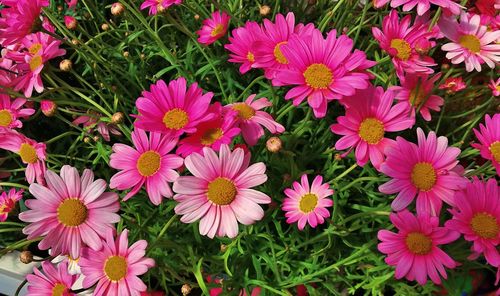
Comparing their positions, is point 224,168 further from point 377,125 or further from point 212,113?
point 377,125

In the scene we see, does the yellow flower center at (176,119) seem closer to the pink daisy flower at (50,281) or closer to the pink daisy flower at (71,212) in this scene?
the pink daisy flower at (71,212)

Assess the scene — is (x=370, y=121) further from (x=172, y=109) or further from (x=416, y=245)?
(x=172, y=109)

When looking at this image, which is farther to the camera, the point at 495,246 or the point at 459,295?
the point at 459,295

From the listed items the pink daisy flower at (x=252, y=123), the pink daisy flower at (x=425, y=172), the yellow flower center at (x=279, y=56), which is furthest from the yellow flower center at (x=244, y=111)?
the pink daisy flower at (x=425, y=172)

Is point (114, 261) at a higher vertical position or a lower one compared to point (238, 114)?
lower

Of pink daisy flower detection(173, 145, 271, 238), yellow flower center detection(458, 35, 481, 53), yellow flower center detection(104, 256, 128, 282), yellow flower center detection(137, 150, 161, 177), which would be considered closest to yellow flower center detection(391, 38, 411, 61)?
yellow flower center detection(458, 35, 481, 53)

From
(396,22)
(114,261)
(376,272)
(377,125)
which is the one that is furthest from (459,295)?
(114,261)

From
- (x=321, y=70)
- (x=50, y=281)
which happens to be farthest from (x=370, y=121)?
(x=50, y=281)
